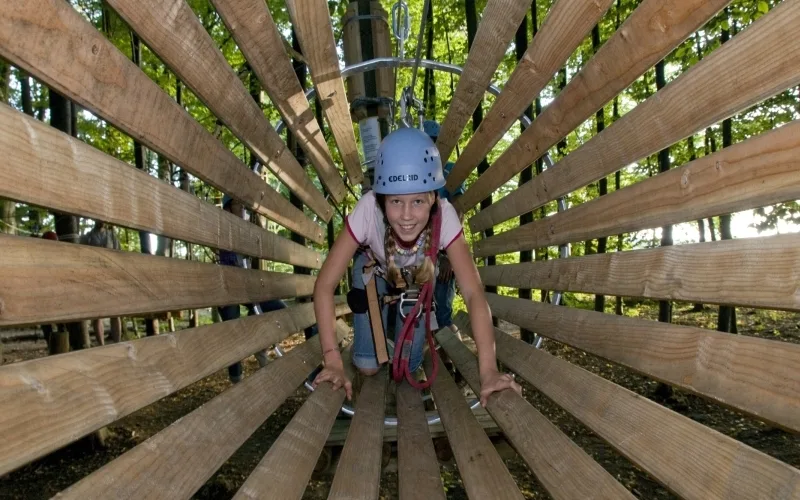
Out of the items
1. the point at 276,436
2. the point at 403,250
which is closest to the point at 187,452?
the point at 403,250

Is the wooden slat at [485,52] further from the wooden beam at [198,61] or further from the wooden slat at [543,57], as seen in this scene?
the wooden beam at [198,61]

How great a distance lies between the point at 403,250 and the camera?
135 inches

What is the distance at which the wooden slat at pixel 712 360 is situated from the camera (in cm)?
127

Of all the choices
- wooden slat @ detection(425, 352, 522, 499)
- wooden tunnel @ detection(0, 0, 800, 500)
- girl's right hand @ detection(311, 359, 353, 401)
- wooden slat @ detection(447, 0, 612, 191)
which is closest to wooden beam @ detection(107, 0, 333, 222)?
wooden tunnel @ detection(0, 0, 800, 500)

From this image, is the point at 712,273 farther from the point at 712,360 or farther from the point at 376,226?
the point at 376,226

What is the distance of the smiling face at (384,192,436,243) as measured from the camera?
3.22 metres

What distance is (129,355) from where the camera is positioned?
1424 millimetres

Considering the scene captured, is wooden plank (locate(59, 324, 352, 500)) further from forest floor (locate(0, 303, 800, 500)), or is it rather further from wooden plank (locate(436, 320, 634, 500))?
forest floor (locate(0, 303, 800, 500))

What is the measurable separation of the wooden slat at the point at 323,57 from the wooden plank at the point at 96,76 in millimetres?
919

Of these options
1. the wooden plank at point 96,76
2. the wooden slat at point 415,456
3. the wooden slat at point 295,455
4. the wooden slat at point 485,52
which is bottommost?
the wooden slat at point 415,456

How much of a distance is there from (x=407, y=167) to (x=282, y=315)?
3.54 feet

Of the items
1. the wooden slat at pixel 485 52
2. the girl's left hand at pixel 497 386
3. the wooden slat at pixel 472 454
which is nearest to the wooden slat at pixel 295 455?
the wooden slat at pixel 472 454

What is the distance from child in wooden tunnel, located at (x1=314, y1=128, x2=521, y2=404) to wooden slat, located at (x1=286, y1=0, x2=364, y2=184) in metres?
0.58

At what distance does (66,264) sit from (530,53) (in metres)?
2.27
